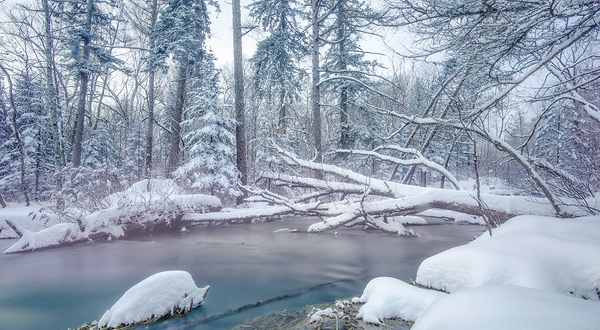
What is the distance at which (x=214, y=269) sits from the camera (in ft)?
18.2

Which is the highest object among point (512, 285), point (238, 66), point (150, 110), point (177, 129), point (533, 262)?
point (238, 66)

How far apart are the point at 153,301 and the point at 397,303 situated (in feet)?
8.69

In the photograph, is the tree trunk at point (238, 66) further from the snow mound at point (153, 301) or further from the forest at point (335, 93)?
the snow mound at point (153, 301)

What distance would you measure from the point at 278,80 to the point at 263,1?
396 centimetres

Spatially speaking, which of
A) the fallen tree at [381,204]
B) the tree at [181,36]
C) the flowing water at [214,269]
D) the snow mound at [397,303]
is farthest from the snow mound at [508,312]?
the tree at [181,36]

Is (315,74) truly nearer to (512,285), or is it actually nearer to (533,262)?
(533,262)

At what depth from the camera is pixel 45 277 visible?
17.0 feet

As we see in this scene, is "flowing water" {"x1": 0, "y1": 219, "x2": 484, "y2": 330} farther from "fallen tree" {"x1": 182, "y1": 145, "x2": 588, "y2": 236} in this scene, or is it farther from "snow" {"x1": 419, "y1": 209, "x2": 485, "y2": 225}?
"snow" {"x1": 419, "y1": 209, "x2": 485, "y2": 225}

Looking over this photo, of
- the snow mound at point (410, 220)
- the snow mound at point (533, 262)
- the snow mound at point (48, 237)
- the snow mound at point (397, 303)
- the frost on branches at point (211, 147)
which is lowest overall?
the snow mound at point (410, 220)

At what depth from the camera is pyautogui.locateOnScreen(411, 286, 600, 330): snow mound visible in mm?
1268

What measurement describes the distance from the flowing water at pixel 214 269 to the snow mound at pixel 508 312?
2.64 m

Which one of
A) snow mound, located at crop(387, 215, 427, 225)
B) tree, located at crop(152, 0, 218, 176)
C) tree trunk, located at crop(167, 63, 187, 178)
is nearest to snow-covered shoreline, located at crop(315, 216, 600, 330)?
snow mound, located at crop(387, 215, 427, 225)

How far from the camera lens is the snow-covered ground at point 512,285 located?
1.39m

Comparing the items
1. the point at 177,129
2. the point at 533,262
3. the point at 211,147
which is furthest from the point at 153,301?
the point at 177,129
